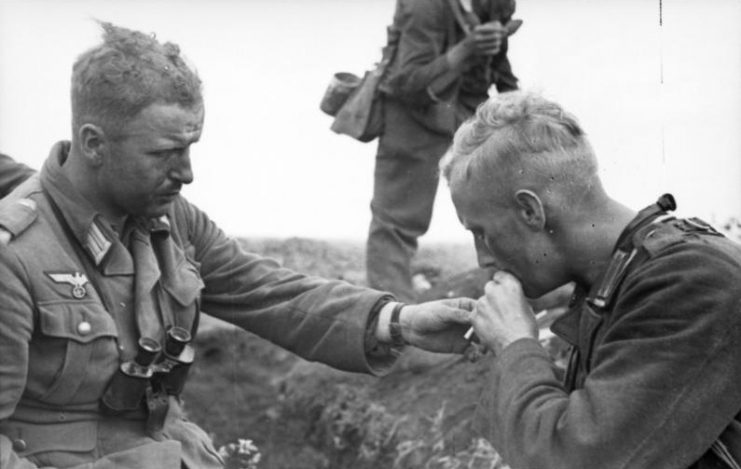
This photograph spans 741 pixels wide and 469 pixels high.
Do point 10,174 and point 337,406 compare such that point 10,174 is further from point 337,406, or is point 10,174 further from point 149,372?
point 337,406

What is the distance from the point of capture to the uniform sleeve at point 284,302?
175 inches

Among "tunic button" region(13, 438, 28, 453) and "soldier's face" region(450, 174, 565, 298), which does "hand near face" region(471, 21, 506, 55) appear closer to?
"soldier's face" region(450, 174, 565, 298)

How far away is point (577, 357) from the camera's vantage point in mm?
3668

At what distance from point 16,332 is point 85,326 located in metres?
0.22

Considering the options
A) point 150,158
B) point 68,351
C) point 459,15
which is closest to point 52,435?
point 68,351

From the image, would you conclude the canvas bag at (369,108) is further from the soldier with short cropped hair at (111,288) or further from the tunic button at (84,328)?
the tunic button at (84,328)

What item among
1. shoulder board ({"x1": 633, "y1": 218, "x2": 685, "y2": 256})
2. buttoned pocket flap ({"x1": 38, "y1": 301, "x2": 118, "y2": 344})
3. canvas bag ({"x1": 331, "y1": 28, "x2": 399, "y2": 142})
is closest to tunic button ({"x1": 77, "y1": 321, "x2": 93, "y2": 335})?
buttoned pocket flap ({"x1": 38, "y1": 301, "x2": 118, "y2": 344})

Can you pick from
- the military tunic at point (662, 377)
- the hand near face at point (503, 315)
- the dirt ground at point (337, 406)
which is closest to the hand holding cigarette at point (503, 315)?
the hand near face at point (503, 315)

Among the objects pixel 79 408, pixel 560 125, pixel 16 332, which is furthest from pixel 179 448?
pixel 560 125

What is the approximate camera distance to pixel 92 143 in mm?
3992

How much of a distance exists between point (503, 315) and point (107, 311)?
1.20 metres

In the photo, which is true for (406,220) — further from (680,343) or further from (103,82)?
(680,343)

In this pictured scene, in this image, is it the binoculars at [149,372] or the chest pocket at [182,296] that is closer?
the binoculars at [149,372]

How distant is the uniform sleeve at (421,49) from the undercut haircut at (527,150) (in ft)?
13.9
